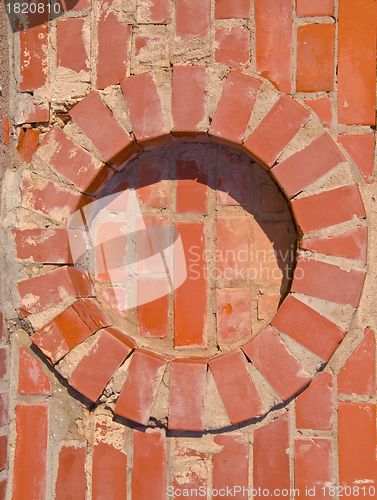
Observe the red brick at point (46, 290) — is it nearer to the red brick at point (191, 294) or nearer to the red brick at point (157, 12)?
the red brick at point (191, 294)

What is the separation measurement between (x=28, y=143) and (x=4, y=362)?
0.67 m

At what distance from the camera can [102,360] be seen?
1.83m

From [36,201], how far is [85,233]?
18cm

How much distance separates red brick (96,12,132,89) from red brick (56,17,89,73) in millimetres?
53

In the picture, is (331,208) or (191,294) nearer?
(331,208)

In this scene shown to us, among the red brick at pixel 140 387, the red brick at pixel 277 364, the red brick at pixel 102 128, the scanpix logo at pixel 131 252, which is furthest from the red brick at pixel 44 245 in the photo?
the red brick at pixel 277 364

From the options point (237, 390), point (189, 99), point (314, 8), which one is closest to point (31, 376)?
point (237, 390)

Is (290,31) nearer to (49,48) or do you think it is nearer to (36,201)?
(49,48)

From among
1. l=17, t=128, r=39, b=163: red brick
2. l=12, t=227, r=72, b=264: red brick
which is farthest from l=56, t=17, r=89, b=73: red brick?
l=12, t=227, r=72, b=264: red brick

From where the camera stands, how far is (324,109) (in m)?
1.82

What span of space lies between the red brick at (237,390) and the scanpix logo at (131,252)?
0.34 meters

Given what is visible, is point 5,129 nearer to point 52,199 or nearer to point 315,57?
point 52,199

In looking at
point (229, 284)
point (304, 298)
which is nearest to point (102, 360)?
point (229, 284)

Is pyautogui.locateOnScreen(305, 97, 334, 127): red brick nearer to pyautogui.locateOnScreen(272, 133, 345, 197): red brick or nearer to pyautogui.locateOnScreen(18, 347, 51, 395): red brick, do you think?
pyautogui.locateOnScreen(272, 133, 345, 197): red brick
